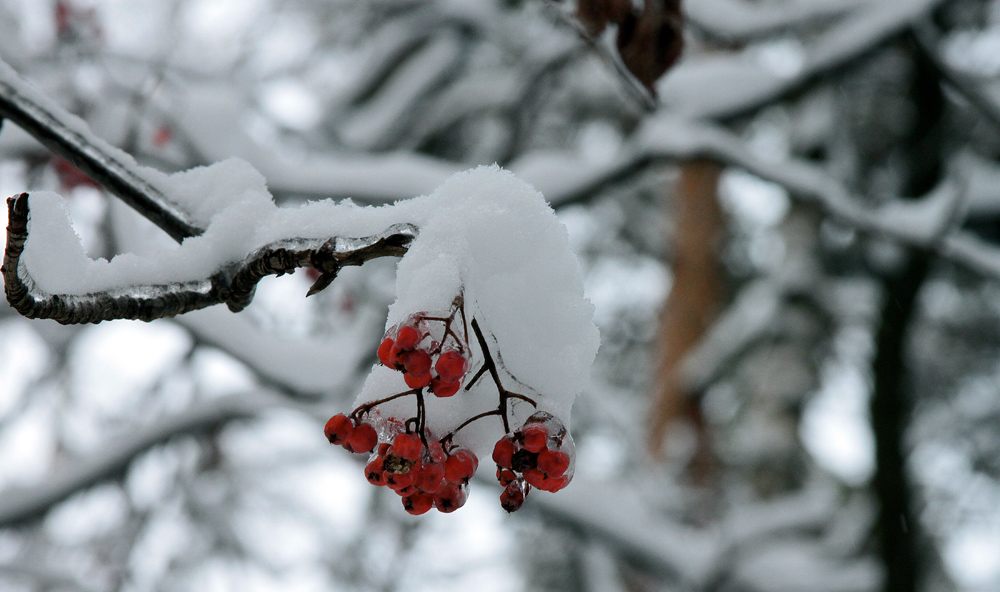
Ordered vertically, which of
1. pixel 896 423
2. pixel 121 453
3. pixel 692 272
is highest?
pixel 121 453

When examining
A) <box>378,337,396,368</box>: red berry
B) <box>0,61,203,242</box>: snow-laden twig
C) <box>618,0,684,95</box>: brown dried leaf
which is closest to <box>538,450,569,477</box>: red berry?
<box>378,337,396,368</box>: red berry

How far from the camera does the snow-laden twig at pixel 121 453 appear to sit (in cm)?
237

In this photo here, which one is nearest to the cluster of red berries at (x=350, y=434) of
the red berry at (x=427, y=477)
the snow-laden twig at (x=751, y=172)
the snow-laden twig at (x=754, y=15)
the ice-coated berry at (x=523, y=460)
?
the red berry at (x=427, y=477)

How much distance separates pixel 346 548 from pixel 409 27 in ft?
10.8

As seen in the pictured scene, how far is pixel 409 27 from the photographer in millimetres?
3947

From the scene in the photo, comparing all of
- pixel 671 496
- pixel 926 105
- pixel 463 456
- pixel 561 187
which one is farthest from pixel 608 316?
pixel 463 456

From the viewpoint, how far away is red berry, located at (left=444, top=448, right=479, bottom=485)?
882 millimetres

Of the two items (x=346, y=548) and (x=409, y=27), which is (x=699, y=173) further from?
(x=346, y=548)

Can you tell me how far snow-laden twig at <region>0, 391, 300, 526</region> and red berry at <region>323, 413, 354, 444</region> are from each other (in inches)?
62.0

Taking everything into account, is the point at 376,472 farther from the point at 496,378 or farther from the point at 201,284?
the point at 201,284

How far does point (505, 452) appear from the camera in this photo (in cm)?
84

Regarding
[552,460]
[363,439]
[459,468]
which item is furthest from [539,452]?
[363,439]

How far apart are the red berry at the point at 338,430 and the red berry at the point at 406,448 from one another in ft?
0.30

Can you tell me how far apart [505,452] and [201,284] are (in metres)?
0.42
